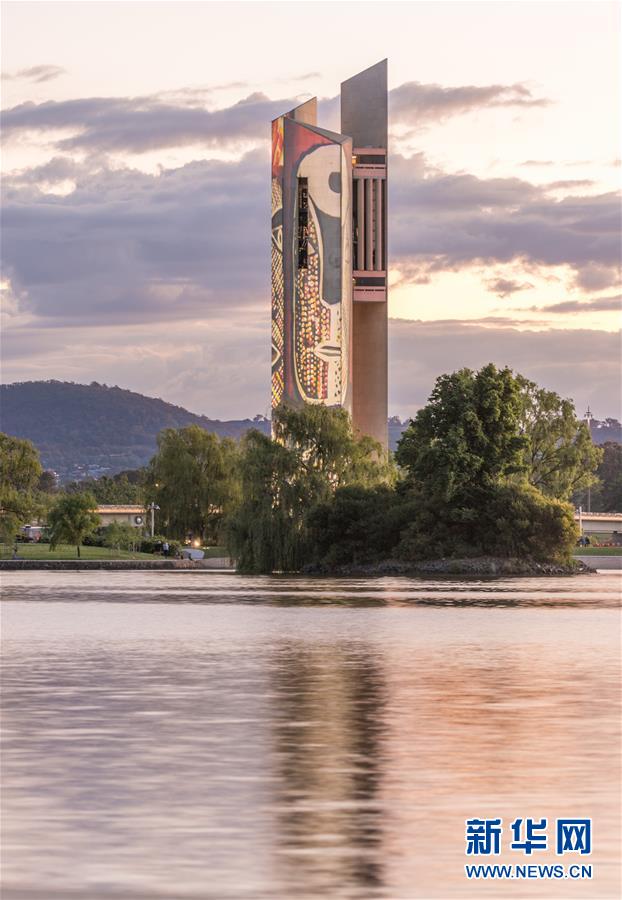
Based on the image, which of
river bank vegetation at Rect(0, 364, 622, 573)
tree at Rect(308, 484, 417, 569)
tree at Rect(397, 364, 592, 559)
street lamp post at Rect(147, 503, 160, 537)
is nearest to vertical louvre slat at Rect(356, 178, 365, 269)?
street lamp post at Rect(147, 503, 160, 537)

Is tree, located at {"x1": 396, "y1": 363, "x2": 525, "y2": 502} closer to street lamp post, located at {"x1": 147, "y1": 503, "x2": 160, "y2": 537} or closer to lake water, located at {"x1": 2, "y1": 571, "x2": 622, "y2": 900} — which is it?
street lamp post, located at {"x1": 147, "y1": 503, "x2": 160, "y2": 537}

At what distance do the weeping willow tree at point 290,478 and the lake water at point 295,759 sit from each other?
4011cm

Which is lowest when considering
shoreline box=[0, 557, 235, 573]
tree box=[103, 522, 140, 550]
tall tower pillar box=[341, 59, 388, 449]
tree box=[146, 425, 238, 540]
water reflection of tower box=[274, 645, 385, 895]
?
water reflection of tower box=[274, 645, 385, 895]

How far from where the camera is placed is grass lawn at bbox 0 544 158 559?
9941cm

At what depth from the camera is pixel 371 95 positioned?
121 m

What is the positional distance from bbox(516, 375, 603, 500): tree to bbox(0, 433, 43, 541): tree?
96.6 ft

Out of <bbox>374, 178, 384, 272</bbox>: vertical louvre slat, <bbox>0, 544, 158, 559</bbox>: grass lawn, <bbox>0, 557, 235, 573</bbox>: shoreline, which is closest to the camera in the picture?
<bbox>0, 557, 235, 573</bbox>: shoreline

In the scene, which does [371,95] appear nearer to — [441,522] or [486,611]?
[441,522]

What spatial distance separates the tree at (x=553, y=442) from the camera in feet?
313

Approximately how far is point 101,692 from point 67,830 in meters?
8.46

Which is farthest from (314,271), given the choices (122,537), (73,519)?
(73,519)

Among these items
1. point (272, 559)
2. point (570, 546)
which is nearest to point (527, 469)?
point (570, 546)

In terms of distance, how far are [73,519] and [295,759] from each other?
89.5 metres

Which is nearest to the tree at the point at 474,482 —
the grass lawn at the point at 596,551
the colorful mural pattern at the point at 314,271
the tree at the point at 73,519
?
the tree at the point at 73,519
